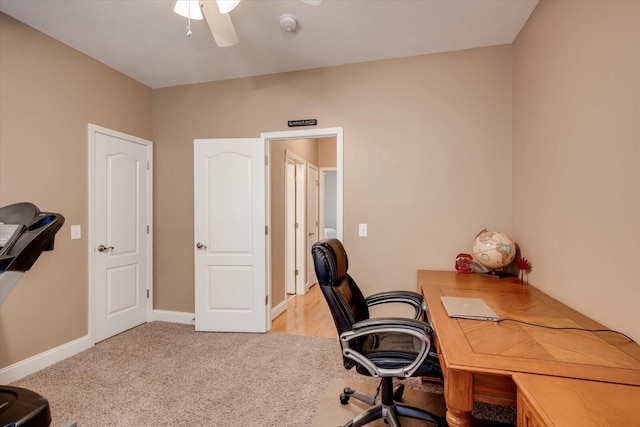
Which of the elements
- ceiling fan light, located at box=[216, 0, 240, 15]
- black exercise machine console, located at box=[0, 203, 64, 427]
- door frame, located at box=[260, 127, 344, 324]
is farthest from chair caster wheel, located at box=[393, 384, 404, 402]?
ceiling fan light, located at box=[216, 0, 240, 15]

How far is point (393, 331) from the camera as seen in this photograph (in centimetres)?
143

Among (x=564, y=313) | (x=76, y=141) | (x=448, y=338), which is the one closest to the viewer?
(x=448, y=338)

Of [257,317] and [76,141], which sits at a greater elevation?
[76,141]

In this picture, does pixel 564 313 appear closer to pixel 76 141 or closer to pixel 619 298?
pixel 619 298

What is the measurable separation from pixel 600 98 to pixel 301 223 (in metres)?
3.77

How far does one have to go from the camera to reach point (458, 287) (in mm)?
2004

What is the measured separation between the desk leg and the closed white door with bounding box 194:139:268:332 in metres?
2.30

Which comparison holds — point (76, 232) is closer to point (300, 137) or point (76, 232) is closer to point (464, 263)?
point (300, 137)

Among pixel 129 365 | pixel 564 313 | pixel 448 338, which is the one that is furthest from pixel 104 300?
pixel 564 313

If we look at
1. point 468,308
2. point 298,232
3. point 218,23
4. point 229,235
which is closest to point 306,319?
point 229,235

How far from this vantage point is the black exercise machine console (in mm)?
1170

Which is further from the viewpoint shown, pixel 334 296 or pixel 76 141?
pixel 76 141

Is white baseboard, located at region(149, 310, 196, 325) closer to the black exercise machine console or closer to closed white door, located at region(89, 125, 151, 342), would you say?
closed white door, located at region(89, 125, 151, 342)

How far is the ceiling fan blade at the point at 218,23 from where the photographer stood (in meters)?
1.63
